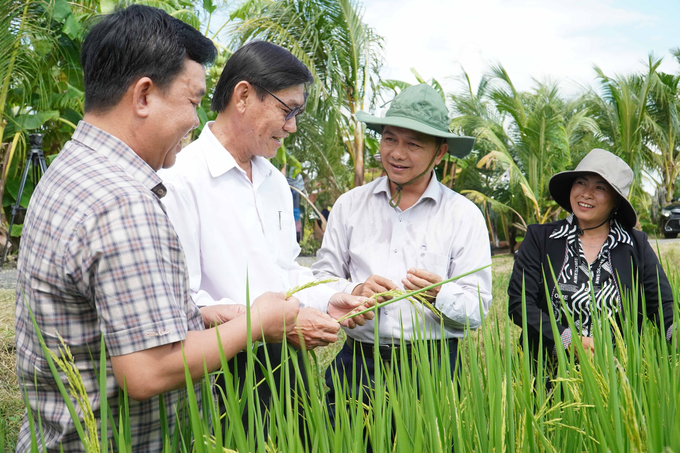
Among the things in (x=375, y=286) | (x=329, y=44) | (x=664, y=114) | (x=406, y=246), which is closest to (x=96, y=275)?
(x=375, y=286)

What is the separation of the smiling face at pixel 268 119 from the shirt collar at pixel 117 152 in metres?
0.74

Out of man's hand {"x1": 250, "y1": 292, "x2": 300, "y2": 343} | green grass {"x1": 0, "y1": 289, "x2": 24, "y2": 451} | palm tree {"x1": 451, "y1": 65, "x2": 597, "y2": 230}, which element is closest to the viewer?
man's hand {"x1": 250, "y1": 292, "x2": 300, "y2": 343}

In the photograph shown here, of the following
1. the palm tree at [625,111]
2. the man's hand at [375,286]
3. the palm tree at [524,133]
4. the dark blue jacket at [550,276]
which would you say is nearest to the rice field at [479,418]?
the man's hand at [375,286]

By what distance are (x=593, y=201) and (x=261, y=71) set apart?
1652 mm

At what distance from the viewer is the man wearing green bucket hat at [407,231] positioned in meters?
2.12

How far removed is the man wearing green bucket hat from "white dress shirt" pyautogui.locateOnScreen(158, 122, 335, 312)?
33 centimetres

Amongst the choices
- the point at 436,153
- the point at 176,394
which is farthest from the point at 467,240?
the point at 176,394

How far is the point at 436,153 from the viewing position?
2.32 m

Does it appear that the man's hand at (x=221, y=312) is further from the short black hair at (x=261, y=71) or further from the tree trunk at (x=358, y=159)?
the tree trunk at (x=358, y=159)

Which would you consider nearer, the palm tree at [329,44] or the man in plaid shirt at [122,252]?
the man in plaid shirt at [122,252]

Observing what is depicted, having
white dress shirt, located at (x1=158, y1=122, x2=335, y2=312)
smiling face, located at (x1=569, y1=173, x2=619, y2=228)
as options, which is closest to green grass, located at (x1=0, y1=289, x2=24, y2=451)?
white dress shirt, located at (x1=158, y1=122, x2=335, y2=312)

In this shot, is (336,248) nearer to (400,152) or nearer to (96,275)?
(400,152)

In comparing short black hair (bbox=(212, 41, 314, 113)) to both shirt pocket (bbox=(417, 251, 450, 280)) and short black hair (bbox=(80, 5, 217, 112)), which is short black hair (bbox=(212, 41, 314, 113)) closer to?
short black hair (bbox=(80, 5, 217, 112))

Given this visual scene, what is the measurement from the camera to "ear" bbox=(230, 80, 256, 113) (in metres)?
1.88
